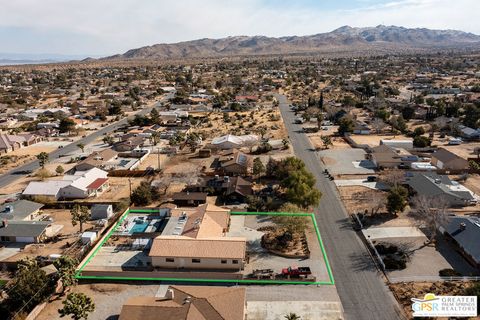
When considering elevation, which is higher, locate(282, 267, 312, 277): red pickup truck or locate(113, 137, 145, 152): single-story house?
locate(113, 137, 145, 152): single-story house

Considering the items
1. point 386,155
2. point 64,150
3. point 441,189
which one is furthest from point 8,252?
point 386,155

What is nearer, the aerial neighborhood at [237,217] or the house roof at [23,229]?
the aerial neighborhood at [237,217]

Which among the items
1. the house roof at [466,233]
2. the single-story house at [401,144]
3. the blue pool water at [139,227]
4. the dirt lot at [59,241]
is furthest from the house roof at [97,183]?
the single-story house at [401,144]

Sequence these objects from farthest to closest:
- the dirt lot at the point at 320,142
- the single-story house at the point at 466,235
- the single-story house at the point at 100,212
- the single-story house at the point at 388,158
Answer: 1. the dirt lot at the point at 320,142
2. the single-story house at the point at 388,158
3. the single-story house at the point at 100,212
4. the single-story house at the point at 466,235

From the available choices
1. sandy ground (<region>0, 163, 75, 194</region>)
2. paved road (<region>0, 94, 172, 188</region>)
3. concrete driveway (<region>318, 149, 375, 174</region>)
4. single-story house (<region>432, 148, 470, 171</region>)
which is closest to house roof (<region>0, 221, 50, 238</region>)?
sandy ground (<region>0, 163, 75, 194</region>)

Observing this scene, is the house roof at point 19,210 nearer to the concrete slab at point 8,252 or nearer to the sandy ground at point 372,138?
the concrete slab at point 8,252

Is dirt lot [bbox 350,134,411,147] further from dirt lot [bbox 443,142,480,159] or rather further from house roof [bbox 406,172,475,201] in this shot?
house roof [bbox 406,172,475,201]

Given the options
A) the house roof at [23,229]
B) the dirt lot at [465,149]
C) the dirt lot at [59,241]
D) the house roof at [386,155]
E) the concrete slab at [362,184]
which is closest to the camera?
the dirt lot at [59,241]
